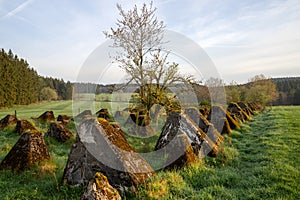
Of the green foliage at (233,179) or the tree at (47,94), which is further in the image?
the tree at (47,94)

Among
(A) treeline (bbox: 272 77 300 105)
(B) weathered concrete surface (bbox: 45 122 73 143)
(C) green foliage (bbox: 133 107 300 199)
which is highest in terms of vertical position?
(A) treeline (bbox: 272 77 300 105)

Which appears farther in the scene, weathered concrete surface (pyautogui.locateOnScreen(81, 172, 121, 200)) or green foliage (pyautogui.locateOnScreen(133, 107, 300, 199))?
green foliage (pyautogui.locateOnScreen(133, 107, 300, 199))

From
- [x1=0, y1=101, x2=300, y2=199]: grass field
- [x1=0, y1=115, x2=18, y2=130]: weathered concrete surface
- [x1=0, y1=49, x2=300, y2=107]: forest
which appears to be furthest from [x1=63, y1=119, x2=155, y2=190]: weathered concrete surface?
[x1=0, y1=49, x2=300, y2=107]: forest

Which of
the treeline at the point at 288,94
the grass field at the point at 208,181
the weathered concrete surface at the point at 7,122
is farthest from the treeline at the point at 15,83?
the treeline at the point at 288,94

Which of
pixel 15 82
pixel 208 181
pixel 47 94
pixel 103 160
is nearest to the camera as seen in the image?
pixel 103 160

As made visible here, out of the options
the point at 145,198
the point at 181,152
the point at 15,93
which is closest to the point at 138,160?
the point at 145,198

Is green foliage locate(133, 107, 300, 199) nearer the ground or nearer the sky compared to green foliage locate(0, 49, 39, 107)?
nearer the ground

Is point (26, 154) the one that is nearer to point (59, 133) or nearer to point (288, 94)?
point (59, 133)

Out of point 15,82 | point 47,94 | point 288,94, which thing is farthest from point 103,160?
point 288,94

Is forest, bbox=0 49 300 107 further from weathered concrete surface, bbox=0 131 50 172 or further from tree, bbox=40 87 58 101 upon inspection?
weathered concrete surface, bbox=0 131 50 172

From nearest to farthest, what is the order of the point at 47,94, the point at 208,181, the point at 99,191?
the point at 99,191, the point at 208,181, the point at 47,94

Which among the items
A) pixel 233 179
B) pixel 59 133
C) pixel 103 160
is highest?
pixel 103 160

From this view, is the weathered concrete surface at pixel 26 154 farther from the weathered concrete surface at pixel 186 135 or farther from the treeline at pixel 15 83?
the treeline at pixel 15 83

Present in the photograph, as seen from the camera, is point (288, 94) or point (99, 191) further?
point (288, 94)
